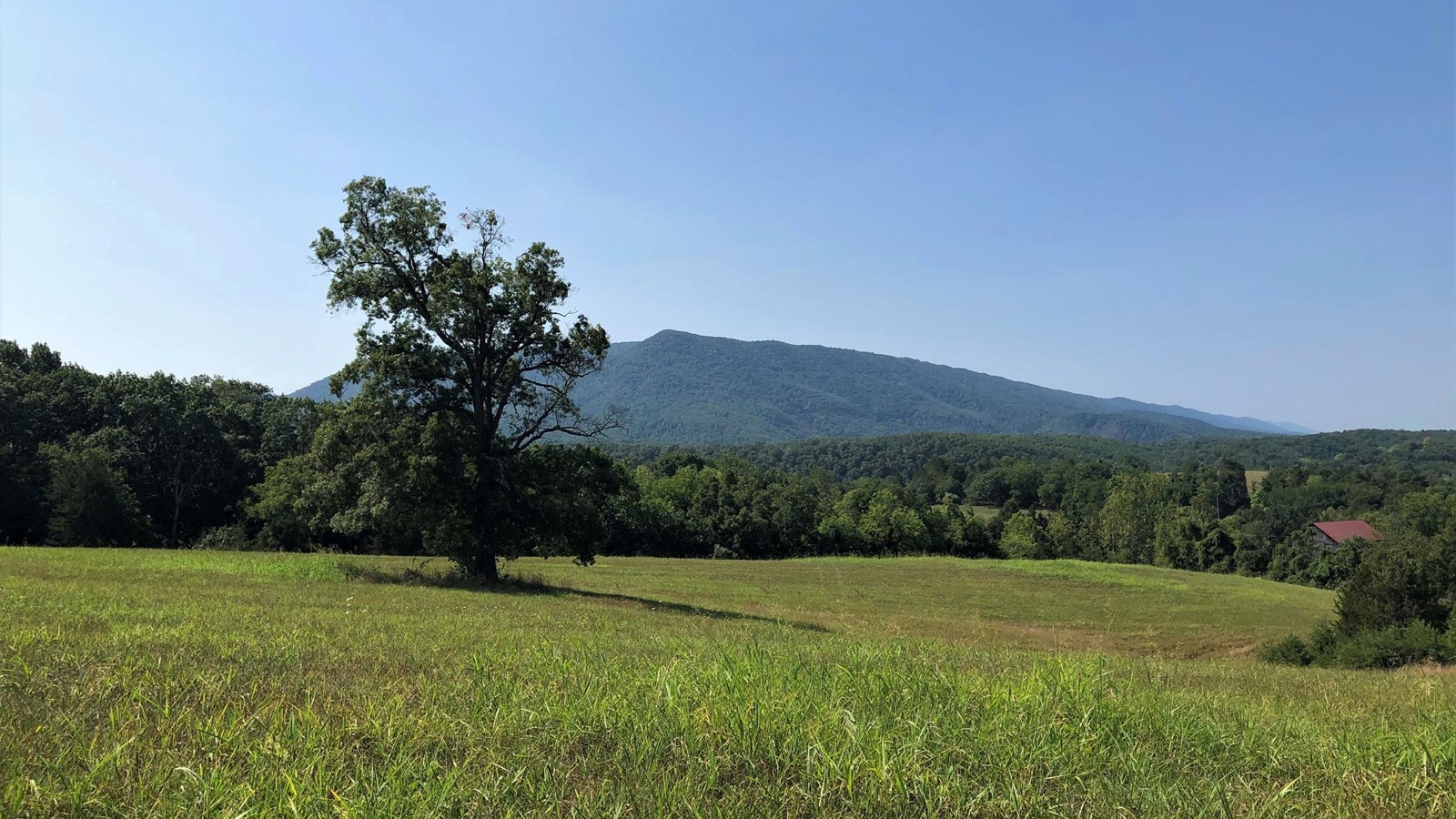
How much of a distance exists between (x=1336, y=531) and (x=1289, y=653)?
364 ft

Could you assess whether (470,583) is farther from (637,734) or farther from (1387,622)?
(1387,622)

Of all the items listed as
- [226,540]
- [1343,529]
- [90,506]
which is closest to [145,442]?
[90,506]

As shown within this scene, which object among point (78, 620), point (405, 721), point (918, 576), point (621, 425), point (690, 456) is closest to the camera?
point (405, 721)

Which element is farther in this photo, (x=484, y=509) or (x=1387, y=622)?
(x=484, y=509)

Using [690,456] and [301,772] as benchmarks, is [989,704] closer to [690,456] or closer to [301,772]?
[301,772]

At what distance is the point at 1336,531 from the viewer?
10700cm

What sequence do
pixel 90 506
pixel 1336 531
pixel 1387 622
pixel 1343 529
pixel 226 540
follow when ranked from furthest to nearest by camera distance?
pixel 1343 529 < pixel 1336 531 < pixel 226 540 < pixel 90 506 < pixel 1387 622

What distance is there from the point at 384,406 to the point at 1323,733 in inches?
999

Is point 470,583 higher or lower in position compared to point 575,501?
lower

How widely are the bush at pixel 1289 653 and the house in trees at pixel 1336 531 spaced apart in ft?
331

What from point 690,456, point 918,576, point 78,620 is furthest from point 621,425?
point 690,456

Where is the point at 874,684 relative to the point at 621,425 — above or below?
below

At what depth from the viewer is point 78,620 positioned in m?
8.49

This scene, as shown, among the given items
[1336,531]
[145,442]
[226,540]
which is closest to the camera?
[226,540]
